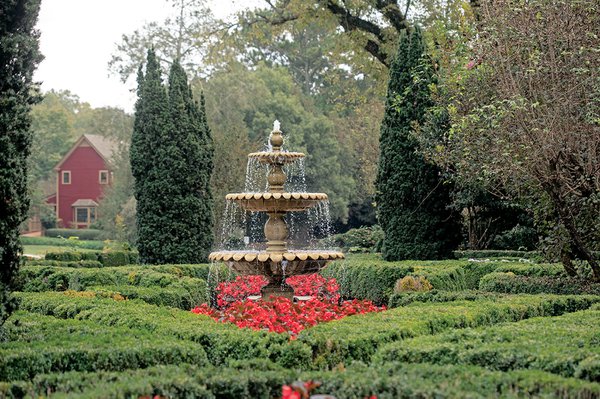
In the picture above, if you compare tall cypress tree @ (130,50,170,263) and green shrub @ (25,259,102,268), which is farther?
green shrub @ (25,259,102,268)

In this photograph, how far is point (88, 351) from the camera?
6844 mm

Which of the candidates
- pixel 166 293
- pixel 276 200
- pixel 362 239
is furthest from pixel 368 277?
pixel 362 239

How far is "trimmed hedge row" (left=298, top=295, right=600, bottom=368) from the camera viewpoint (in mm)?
7754

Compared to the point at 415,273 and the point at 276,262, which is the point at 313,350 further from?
the point at 415,273

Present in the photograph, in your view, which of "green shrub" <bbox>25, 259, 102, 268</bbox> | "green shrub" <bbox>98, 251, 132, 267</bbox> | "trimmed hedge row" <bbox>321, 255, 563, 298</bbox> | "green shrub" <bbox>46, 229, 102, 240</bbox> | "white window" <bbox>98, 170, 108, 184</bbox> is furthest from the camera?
"white window" <bbox>98, 170, 108, 184</bbox>

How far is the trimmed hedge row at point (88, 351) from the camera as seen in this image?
6.73 m

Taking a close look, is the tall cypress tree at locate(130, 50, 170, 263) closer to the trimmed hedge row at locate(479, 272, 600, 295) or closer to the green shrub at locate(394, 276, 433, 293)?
the green shrub at locate(394, 276, 433, 293)

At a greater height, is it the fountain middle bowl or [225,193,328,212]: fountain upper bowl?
[225,193,328,212]: fountain upper bowl

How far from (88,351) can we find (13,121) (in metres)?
2.47

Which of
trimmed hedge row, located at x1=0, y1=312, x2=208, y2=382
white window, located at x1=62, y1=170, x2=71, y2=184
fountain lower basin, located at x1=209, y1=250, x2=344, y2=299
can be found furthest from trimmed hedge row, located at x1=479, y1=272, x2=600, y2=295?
white window, located at x1=62, y1=170, x2=71, y2=184

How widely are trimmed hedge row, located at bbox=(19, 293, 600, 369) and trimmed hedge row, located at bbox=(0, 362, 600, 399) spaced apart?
95 cm

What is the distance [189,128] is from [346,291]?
6.05 meters

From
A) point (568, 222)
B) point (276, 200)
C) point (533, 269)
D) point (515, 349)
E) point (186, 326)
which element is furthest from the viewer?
point (533, 269)

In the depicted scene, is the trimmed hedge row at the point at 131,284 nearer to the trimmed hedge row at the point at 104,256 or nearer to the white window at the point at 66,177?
the trimmed hedge row at the point at 104,256
